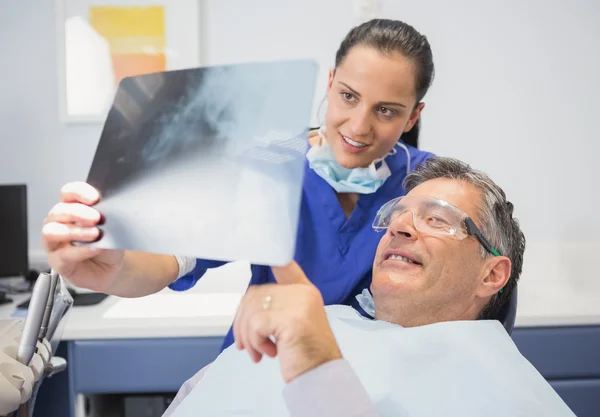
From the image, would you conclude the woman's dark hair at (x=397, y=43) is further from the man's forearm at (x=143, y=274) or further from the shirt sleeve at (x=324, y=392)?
the shirt sleeve at (x=324, y=392)

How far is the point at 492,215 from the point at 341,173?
0.37 m

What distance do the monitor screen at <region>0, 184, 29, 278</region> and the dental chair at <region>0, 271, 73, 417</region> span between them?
1.40 meters

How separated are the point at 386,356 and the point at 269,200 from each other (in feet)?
1.99

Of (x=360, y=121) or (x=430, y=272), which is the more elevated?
(x=360, y=121)

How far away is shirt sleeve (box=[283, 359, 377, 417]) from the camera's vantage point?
27.5 inches

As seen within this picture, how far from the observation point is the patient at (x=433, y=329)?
1.03 meters

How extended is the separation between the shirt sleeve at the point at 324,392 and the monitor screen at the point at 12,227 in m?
2.04

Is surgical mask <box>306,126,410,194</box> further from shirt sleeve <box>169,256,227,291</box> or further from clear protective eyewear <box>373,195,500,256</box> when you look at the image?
Result: shirt sleeve <box>169,256,227,291</box>

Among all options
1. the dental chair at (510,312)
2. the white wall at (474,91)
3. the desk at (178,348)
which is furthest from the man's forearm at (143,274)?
the white wall at (474,91)

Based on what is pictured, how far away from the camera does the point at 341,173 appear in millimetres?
1372

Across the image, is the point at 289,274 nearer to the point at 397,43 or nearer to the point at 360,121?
the point at 360,121

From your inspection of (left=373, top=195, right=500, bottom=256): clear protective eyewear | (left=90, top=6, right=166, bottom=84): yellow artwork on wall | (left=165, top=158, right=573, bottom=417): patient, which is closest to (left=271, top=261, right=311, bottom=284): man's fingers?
(left=165, top=158, right=573, bottom=417): patient

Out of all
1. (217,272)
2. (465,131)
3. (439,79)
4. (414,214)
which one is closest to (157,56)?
(217,272)

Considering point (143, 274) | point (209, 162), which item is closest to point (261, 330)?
point (209, 162)
